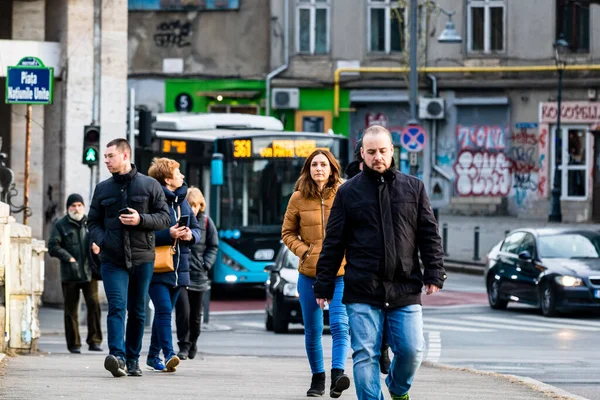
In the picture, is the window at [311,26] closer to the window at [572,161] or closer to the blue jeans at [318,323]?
the window at [572,161]

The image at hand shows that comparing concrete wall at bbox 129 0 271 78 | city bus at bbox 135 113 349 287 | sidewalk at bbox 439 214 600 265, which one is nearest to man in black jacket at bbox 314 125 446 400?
city bus at bbox 135 113 349 287

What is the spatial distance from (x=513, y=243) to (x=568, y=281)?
8.21 ft

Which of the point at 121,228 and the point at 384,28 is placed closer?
the point at 121,228

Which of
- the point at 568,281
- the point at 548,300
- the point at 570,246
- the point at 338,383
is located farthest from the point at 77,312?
the point at 570,246

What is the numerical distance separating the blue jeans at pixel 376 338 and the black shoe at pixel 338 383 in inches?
74.1

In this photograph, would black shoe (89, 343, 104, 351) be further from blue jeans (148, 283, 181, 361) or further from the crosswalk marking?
the crosswalk marking

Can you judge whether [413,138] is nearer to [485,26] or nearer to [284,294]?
[284,294]

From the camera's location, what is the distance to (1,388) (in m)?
10.6

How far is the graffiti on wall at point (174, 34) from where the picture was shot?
43906mm

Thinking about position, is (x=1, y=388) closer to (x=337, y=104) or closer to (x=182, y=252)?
(x=182, y=252)

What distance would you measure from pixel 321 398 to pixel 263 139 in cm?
1653

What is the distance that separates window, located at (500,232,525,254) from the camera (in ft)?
77.9

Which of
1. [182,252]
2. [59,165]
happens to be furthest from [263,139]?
[182,252]

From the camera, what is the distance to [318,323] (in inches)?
418
